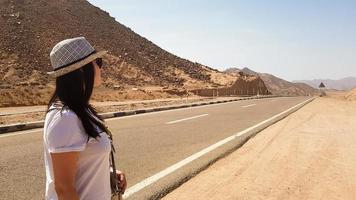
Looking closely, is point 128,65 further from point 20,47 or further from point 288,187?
point 288,187

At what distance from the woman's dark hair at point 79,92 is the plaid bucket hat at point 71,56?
0.03 m

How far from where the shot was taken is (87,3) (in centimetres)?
7112

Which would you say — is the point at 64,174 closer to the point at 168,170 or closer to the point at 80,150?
the point at 80,150

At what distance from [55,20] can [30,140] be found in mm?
48975

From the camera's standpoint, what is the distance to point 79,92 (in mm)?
2395

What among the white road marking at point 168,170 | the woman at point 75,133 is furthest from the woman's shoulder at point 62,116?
the white road marking at point 168,170

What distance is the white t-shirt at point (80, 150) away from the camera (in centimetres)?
227

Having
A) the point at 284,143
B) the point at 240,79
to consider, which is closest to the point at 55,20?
the point at 240,79

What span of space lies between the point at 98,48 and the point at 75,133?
182ft

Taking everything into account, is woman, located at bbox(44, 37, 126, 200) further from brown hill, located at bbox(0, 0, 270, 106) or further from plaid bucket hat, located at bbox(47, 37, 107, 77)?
brown hill, located at bbox(0, 0, 270, 106)

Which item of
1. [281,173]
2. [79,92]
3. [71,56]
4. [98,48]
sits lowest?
[281,173]

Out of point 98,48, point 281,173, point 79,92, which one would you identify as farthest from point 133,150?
point 98,48

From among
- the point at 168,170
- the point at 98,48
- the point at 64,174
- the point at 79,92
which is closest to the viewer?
the point at 64,174

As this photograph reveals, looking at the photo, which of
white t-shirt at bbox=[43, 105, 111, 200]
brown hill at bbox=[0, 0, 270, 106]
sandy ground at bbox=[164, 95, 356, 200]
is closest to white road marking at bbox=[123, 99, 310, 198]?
sandy ground at bbox=[164, 95, 356, 200]
